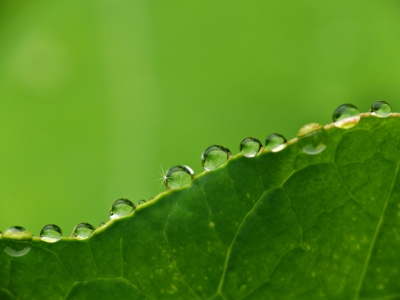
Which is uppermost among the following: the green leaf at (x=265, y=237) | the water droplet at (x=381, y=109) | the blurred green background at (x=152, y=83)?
the water droplet at (x=381, y=109)

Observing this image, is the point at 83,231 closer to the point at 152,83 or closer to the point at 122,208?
the point at 122,208

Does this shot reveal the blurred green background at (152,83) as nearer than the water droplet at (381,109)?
No

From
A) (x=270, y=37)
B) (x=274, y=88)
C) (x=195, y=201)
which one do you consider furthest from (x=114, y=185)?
(x=195, y=201)

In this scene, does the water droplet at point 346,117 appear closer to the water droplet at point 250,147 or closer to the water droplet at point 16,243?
the water droplet at point 250,147

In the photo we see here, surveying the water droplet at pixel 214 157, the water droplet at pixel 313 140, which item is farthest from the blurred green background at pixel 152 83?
the water droplet at pixel 313 140

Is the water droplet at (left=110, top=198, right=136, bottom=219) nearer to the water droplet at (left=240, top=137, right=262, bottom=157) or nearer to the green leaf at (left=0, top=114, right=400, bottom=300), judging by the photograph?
the green leaf at (left=0, top=114, right=400, bottom=300)
